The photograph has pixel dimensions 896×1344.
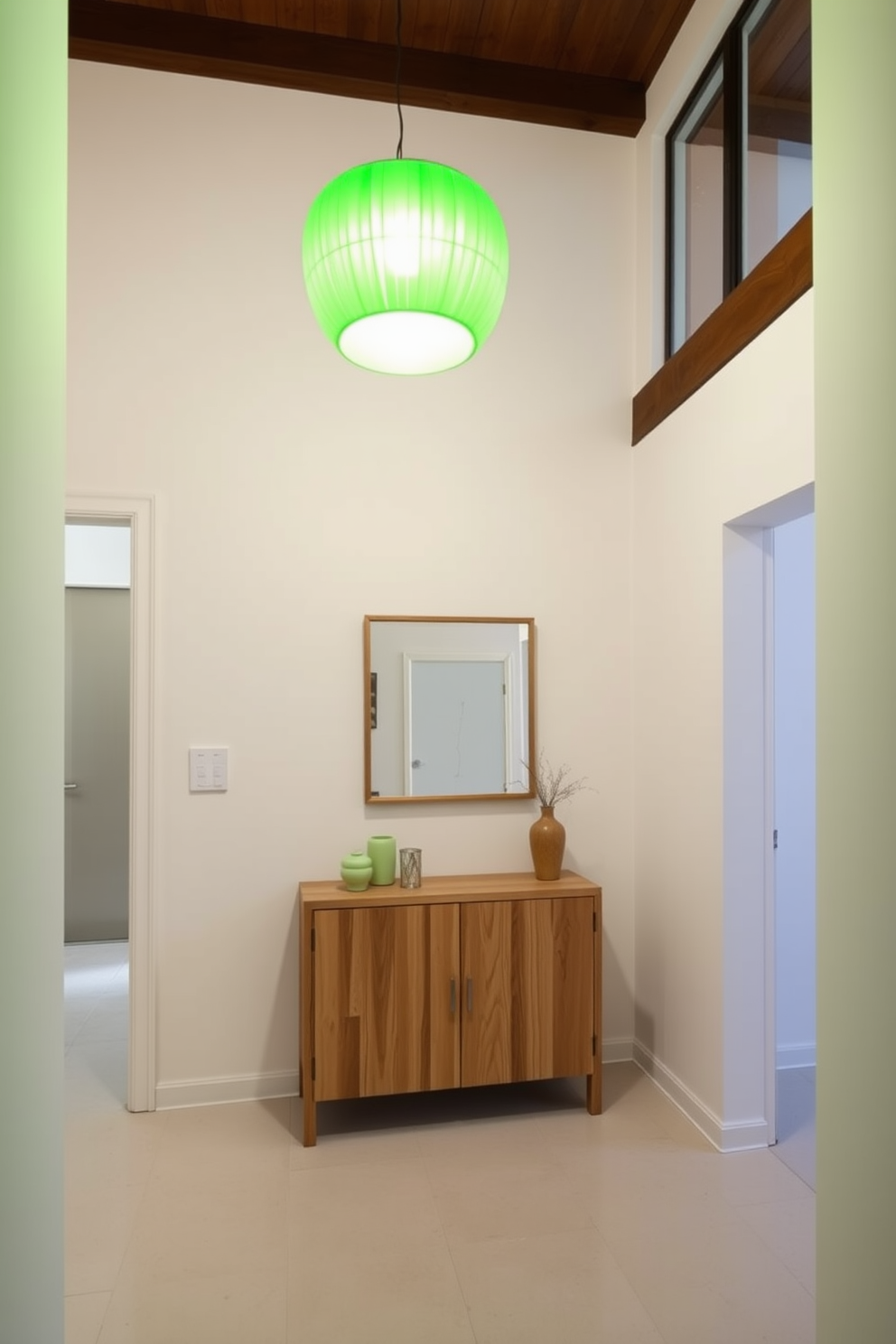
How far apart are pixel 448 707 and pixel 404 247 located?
1.79 metres

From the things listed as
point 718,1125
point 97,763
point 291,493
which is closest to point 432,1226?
point 718,1125

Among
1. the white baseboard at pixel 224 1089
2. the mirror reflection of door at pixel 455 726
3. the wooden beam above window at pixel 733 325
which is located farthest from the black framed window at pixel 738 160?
the white baseboard at pixel 224 1089

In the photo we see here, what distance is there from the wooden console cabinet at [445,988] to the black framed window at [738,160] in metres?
2.08

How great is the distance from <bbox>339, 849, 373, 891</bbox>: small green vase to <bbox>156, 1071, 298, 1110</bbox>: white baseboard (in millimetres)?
765

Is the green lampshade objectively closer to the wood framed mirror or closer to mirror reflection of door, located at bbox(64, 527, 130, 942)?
the wood framed mirror

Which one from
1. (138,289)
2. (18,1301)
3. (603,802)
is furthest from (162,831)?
(18,1301)

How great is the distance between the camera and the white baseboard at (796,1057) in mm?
3158

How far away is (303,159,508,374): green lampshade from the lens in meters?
1.52

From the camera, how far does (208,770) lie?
2.89 m

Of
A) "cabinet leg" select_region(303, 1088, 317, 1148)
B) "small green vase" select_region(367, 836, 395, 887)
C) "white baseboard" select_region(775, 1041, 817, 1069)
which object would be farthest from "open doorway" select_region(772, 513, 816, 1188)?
"cabinet leg" select_region(303, 1088, 317, 1148)

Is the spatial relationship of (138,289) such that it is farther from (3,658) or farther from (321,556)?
(3,658)

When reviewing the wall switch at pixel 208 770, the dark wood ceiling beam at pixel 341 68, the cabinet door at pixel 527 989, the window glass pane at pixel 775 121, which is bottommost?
the cabinet door at pixel 527 989

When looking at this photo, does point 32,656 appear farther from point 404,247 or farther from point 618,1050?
point 618,1050

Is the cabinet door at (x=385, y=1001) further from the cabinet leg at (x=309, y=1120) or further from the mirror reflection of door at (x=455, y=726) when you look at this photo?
the mirror reflection of door at (x=455, y=726)
